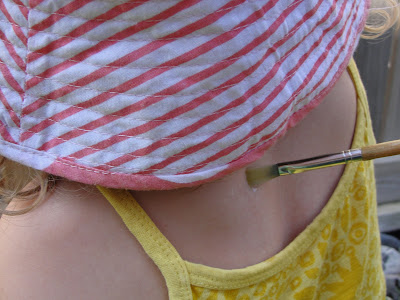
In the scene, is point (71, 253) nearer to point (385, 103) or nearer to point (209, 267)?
point (209, 267)

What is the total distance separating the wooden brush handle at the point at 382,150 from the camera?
1.61 feet

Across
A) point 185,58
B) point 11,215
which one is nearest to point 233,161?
point 185,58

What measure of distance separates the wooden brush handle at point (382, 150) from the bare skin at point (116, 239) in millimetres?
100

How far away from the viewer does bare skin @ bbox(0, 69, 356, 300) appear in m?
0.40

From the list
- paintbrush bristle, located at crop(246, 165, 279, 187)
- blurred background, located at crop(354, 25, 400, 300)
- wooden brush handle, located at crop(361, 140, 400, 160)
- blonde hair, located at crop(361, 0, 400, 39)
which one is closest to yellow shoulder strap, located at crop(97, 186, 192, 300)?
paintbrush bristle, located at crop(246, 165, 279, 187)

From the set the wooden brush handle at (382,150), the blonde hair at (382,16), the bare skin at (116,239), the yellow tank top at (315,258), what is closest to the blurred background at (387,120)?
the blonde hair at (382,16)

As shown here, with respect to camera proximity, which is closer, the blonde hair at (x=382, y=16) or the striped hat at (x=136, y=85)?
the striped hat at (x=136, y=85)

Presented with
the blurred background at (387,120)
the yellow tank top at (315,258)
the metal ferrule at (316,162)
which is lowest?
the blurred background at (387,120)

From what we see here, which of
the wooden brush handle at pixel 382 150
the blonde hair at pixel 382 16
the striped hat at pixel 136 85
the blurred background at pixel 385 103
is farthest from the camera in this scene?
the blurred background at pixel 385 103

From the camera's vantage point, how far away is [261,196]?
51cm

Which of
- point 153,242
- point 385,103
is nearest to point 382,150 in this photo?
point 153,242

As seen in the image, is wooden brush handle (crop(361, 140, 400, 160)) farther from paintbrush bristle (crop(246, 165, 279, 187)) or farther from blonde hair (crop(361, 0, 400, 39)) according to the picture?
blonde hair (crop(361, 0, 400, 39))

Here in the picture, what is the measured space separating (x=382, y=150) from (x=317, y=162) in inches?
2.9

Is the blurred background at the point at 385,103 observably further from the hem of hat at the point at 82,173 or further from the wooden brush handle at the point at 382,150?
the hem of hat at the point at 82,173
